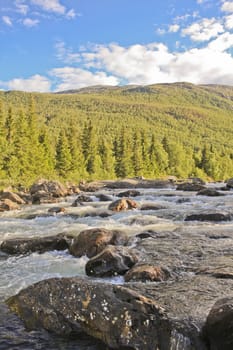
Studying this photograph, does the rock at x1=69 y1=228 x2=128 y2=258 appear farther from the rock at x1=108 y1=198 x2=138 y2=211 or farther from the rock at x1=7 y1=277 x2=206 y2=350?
the rock at x1=108 y1=198 x2=138 y2=211

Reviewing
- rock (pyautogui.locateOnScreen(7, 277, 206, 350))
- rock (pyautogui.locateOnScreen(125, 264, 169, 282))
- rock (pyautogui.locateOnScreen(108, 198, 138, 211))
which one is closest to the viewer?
rock (pyautogui.locateOnScreen(7, 277, 206, 350))

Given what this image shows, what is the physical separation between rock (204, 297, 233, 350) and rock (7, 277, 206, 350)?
32cm

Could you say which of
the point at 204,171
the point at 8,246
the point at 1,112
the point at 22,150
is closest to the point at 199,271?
the point at 8,246

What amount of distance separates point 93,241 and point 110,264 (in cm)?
294

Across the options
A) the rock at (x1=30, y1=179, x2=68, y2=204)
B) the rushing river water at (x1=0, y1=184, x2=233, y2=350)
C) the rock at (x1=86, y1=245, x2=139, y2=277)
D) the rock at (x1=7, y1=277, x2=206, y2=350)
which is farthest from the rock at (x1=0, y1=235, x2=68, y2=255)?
the rock at (x1=30, y1=179, x2=68, y2=204)

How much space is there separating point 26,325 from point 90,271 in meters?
3.78

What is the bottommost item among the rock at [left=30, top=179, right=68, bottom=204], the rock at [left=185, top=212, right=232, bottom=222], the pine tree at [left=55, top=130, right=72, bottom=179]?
the rock at [left=185, top=212, right=232, bottom=222]

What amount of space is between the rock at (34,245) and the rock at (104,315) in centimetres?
622

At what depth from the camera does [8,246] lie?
16.7m

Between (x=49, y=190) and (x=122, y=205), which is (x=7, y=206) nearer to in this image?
(x=122, y=205)

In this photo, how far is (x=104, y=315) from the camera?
8.43 m

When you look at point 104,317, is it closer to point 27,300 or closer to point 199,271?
point 27,300

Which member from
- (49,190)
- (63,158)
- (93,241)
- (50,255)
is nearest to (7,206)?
(49,190)

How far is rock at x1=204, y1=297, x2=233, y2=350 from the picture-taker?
7086 millimetres
